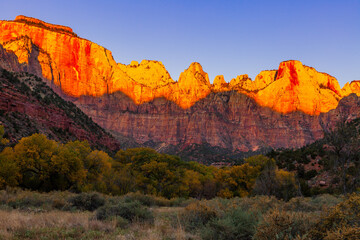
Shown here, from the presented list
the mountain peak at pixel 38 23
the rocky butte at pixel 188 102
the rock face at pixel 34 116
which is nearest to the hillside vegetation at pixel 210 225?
the rock face at pixel 34 116

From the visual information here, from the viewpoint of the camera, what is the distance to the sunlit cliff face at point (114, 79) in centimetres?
14525

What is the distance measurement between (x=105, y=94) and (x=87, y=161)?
153 metres

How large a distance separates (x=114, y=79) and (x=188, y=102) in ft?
186

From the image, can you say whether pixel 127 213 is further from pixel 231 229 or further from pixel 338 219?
pixel 338 219

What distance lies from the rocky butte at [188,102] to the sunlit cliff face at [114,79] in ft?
1.89

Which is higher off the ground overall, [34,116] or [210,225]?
[34,116]

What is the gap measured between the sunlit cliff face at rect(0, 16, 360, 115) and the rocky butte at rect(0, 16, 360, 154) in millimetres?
575

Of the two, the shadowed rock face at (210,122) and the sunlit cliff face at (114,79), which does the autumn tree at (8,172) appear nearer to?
the sunlit cliff face at (114,79)

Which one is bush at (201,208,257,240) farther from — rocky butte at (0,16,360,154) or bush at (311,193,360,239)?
rocky butte at (0,16,360,154)

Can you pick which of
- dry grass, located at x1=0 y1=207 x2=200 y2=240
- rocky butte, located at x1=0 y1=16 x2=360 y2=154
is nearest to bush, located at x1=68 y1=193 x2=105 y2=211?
dry grass, located at x1=0 y1=207 x2=200 y2=240

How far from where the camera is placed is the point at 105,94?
17475 centimetres

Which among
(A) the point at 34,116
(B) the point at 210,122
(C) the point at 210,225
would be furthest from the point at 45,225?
(B) the point at 210,122

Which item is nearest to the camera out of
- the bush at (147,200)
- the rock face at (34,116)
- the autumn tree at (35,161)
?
the bush at (147,200)

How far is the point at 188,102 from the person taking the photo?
18700 centimetres
